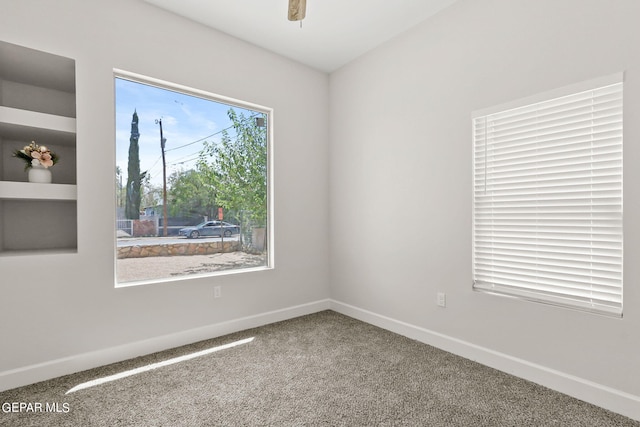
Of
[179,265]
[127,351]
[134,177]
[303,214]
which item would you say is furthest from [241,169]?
[127,351]

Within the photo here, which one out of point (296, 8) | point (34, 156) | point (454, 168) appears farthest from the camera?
point (454, 168)

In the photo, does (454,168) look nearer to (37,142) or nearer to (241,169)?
(241,169)

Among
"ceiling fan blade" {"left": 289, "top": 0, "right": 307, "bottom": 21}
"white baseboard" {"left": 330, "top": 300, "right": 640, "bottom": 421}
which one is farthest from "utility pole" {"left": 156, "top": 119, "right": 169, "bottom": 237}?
"white baseboard" {"left": 330, "top": 300, "right": 640, "bottom": 421}

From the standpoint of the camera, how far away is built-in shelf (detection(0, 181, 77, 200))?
2125 millimetres

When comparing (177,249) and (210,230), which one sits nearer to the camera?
(177,249)

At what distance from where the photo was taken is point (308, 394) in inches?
80.3

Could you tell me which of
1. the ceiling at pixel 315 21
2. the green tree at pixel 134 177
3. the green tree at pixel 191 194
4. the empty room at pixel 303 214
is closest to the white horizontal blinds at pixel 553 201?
the empty room at pixel 303 214

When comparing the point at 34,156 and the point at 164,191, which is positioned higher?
the point at 34,156

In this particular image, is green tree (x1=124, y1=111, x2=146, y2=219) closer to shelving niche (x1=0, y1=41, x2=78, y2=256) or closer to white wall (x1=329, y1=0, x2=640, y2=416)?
shelving niche (x1=0, y1=41, x2=78, y2=256)

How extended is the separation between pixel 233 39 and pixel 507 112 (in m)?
2.52

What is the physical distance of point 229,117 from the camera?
3.27 metres

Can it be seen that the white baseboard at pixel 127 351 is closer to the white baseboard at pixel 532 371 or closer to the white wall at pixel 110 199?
the white wall at pixel 110 199

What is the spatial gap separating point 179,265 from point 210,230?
43 cm

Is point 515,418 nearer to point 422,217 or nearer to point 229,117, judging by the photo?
point 422,217
